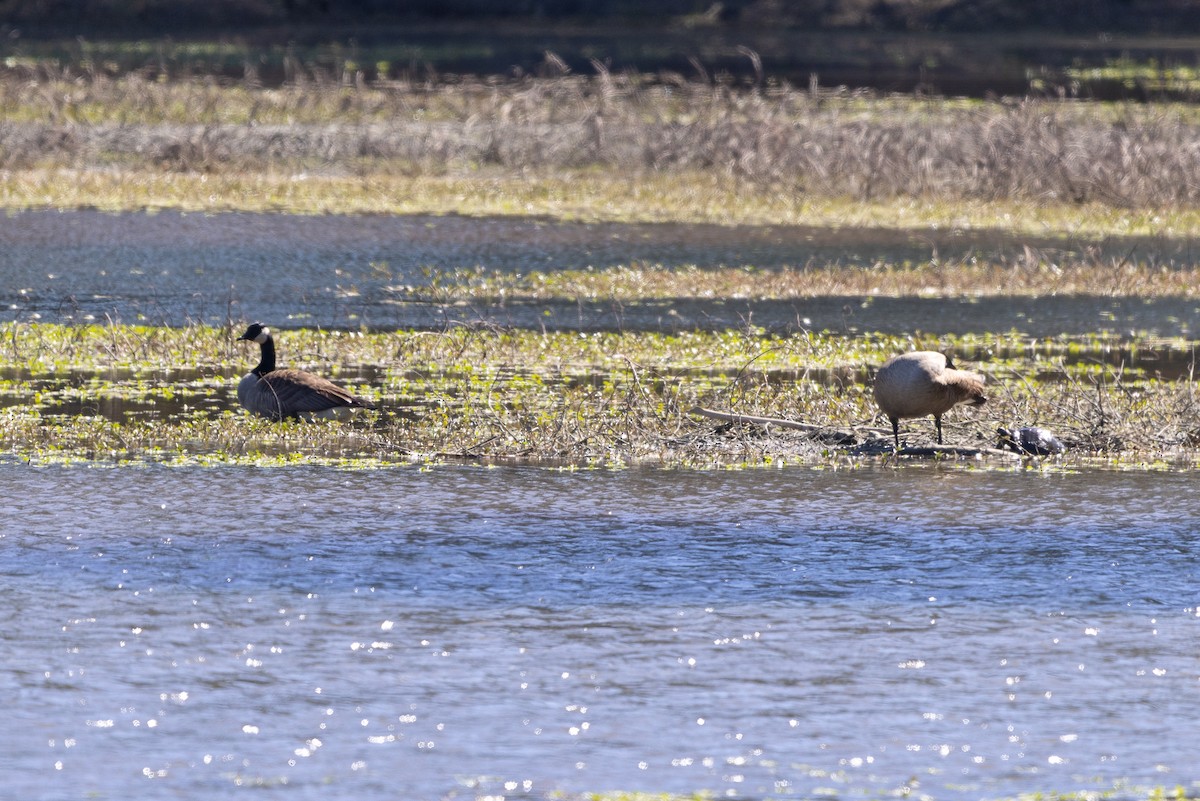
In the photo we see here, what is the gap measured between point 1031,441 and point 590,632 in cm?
506

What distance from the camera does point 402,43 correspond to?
5562 cm

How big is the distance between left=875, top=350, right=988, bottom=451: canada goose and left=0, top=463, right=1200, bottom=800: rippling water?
530mm

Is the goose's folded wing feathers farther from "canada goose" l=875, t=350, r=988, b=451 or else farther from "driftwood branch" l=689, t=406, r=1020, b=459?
"canada goose" l=875, t=350, r=988, b=451

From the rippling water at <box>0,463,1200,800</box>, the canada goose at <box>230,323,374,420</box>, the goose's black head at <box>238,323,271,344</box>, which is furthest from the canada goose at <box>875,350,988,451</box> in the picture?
the goose's black head at <box>238,323,271,344</box>

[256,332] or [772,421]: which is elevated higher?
[256,332]

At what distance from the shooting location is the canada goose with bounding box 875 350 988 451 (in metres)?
11.4

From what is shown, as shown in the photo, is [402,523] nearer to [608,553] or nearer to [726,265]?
[608,553]

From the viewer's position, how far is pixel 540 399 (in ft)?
45.1

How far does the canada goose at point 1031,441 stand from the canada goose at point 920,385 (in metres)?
0.55

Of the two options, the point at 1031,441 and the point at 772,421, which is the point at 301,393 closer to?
the point at 772,421

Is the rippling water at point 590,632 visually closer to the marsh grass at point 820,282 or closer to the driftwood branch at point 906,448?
the driftwood branch at point 906,448

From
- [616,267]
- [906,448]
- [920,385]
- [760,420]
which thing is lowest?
[906,448]

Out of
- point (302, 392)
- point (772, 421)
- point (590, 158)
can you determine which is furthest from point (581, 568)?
point (590, 158)

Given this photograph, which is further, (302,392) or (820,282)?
(820,282)
